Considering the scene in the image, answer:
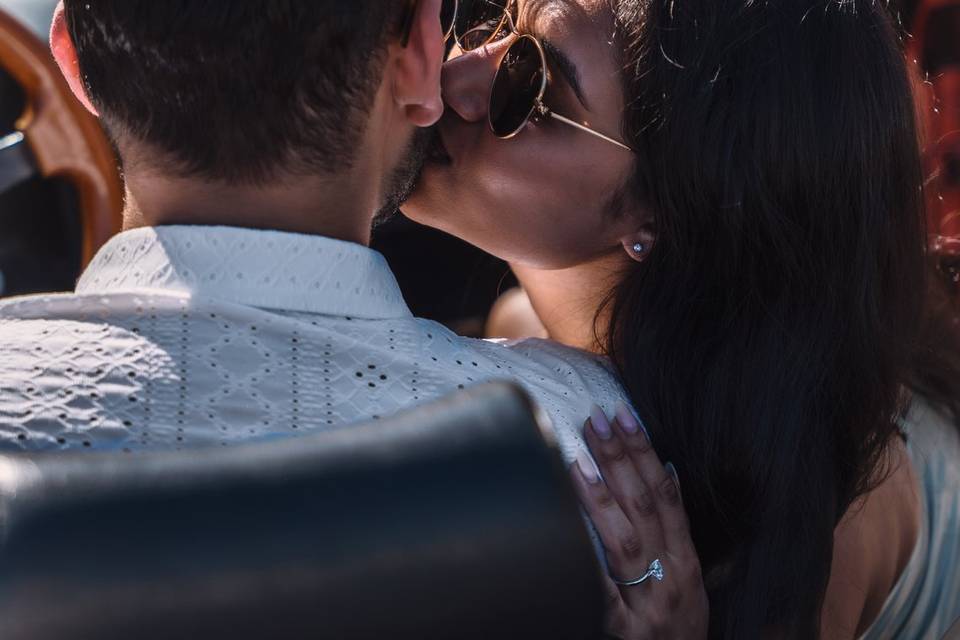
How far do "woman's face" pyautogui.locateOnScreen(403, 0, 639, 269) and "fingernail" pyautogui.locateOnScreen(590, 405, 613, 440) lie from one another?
40 centimetres

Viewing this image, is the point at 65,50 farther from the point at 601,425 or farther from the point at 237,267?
the point at 601,425

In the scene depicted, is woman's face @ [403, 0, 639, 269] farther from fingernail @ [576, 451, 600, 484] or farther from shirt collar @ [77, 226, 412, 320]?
shirt collar @ [77, 226, 412, 320]

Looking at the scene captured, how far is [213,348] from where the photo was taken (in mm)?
930

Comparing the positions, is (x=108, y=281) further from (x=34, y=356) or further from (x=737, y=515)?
(x=737, y=515)

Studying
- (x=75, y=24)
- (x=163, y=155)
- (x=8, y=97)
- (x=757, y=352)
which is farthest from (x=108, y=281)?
(x=8, y=97)

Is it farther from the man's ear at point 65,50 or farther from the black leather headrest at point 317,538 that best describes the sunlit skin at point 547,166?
the black leather headrest at point 317,538

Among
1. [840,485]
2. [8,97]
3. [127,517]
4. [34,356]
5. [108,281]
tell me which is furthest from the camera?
[8,97]

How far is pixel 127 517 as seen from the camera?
2.34ft

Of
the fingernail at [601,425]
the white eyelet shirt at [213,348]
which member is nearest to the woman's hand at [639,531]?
the fingernail at [601,425]

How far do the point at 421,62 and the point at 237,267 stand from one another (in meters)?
0.27

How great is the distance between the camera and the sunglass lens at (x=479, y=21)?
157 cm

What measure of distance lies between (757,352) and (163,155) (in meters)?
0.70

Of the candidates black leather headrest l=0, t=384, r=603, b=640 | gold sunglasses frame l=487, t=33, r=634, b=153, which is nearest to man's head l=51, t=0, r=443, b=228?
black leather headrest l=0, t=384, r=603, b=640

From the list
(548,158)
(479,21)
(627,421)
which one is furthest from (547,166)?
(627,421)
